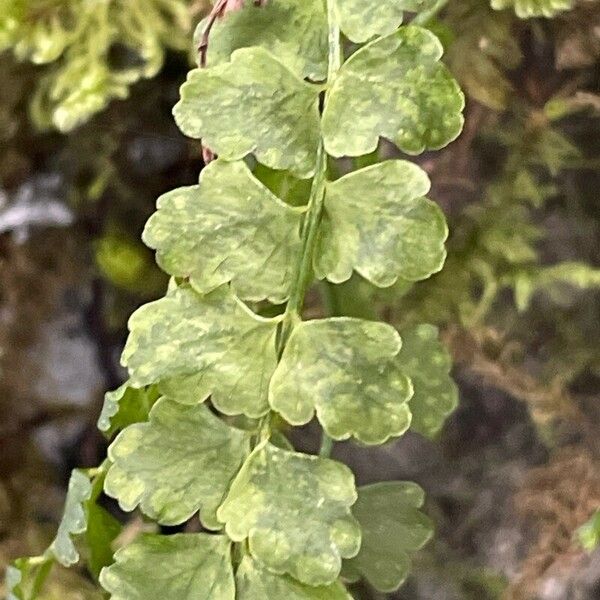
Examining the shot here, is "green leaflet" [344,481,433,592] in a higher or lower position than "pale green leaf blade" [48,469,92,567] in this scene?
lower

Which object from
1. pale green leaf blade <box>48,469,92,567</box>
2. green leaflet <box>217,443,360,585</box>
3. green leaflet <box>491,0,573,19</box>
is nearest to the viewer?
green leaflet <box>217,443,360,585</box>

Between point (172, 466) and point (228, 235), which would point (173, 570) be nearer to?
point (172, 466)

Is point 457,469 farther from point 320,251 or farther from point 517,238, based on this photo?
point 320,251

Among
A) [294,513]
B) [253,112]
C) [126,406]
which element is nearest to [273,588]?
[294,513]

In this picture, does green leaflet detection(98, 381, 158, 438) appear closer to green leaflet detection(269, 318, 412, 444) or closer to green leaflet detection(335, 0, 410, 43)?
green leaflet detection(269, 318, 412, 444)

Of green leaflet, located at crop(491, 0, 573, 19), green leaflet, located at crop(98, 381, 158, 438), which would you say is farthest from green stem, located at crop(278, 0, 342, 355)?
green leaflet, located at crop(491, 0, 573, 19)
